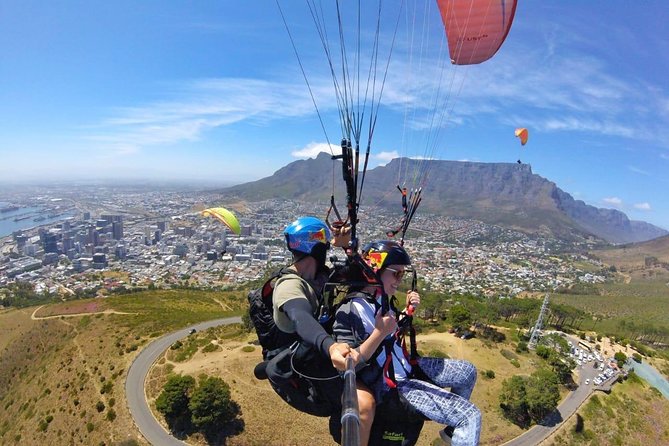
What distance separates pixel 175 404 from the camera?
21.5m

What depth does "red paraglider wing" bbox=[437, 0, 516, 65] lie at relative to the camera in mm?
7547

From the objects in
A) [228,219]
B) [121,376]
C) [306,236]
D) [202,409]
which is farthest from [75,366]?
[306,236]

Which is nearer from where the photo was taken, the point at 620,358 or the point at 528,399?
the point at 528,399

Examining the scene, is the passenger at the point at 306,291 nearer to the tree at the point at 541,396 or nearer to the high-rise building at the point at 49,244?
the tree at the point at 541,396

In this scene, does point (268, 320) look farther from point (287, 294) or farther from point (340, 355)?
point (340, 355)

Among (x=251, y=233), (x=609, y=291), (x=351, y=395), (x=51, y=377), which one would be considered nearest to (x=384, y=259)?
(x=351, y=395)

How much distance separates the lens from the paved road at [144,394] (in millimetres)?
20781

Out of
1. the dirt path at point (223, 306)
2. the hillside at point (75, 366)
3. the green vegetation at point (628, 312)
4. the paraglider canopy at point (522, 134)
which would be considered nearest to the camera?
the paraglider canopy at point (522, 134)

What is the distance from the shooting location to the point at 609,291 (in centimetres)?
10550

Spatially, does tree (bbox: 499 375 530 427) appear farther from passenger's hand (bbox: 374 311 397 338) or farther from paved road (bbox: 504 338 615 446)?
passenger's hand (bbox: 374 311 397 338)

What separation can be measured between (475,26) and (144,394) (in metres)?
28.0

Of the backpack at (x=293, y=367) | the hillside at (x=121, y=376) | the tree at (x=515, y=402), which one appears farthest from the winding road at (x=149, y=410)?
the backpack at (x=293, y=367)

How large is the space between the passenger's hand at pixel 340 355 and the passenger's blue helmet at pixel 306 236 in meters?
1.76

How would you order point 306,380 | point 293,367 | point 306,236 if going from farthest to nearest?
point 306,236 → point 306,380 → point 293,367
